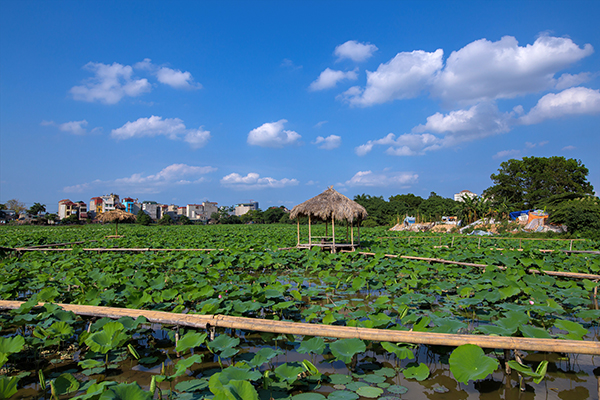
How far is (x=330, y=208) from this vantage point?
9.16 meters

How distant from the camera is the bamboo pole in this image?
2.22m

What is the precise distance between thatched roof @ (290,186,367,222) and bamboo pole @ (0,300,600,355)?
6.45 m

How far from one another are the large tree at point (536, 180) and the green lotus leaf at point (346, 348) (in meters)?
30.4

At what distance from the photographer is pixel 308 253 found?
8039 mm

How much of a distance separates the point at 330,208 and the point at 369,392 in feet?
23.3

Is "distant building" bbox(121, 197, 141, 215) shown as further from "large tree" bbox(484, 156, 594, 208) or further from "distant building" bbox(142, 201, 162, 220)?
"large tree" bbox(484, 156, 594, 208)

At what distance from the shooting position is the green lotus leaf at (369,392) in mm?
2129

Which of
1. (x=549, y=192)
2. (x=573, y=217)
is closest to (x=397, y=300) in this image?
(x=573, y=217)

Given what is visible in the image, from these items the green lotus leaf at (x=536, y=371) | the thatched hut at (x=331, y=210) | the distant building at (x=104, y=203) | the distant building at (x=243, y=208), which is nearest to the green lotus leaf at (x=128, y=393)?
the green lotus leaf at (x=536, y=371)

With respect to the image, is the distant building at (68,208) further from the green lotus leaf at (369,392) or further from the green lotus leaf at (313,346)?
the green lotus leaf at (369,392)

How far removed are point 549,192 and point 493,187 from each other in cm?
497

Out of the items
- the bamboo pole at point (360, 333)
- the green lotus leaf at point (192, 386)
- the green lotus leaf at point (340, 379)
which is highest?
the bamboo pole at point (360, 333)

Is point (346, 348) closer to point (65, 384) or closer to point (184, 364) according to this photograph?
point (184, 364)

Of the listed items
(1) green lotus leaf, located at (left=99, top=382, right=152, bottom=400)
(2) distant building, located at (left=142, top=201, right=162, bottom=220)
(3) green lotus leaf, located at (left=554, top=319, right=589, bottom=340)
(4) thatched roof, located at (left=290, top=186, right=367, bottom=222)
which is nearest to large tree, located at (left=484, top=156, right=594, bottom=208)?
(4) thatched roof, located at (left=290, top=186, right=367, bottom=222)
